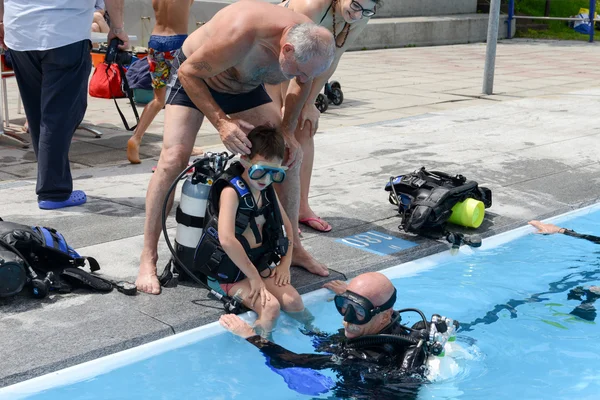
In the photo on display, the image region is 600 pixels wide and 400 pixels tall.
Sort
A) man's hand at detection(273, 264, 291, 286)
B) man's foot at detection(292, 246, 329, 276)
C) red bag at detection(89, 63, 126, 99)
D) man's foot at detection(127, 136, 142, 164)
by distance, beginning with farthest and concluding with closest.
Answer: red bag at detection(89, 63, 126, 99)
man's foot at detection(127, 136, 142, 164)
man's foot at detection(292, 246, 329, 276)
man's hand at detection(273, 264, 291, 286)

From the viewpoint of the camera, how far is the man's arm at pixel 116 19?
261 inches

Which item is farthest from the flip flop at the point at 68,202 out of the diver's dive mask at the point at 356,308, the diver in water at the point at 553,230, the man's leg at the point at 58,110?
the diver in water at the point at 553,230

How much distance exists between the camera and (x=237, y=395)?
4027 mm

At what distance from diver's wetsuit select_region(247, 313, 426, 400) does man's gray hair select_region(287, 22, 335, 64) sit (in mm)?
1405

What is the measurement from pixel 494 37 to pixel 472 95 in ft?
3.21

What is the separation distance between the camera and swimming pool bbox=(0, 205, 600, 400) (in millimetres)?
3975

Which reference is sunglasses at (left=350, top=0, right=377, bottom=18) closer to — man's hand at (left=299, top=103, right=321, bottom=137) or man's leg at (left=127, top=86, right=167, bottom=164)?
man's hand at (left=299, top=103, right=321, bottom=137)

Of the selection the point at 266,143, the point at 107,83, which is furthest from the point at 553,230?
the point at 107,83

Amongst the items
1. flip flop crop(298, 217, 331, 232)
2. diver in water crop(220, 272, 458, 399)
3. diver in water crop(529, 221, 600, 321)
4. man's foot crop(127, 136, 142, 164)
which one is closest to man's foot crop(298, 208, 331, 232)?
flip flop crop(298, 217, 331, 232)

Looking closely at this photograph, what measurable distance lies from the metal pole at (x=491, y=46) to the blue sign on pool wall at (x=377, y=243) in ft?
25.1

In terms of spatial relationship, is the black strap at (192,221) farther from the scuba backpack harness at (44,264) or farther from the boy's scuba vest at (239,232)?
the scuba backpack harness at (44,264)

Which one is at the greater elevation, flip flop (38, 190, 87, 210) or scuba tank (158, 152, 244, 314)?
scuba tank (158, 152, 244, 314)

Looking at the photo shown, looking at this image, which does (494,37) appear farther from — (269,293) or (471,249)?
(269,293)

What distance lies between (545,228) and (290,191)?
2272 mm
